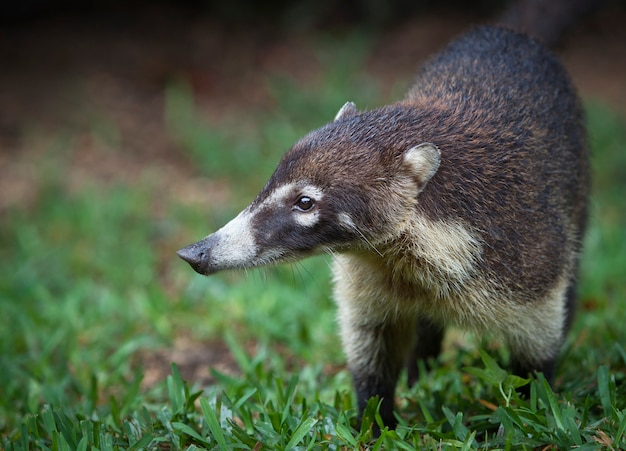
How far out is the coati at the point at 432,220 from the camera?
11.7 feet

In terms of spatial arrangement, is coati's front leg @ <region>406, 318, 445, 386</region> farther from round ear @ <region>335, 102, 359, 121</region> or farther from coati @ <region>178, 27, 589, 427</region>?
round ear @ <region>335, 102, 359, 121</region>

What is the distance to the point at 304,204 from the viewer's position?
354 centimetres

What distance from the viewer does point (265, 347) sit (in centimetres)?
556

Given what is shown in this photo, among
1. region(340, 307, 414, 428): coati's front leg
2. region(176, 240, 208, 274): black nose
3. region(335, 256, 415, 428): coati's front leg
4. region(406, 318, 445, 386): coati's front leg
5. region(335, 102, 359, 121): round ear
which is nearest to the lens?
region(176, 240, 208, 274): black nose

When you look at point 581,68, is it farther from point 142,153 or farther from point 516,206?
point 516,206

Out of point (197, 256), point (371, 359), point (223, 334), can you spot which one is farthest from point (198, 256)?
point (223, 334)

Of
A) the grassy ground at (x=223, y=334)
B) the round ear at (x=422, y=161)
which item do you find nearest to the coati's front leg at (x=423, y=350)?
the grassy ground at (x=223, y=334)

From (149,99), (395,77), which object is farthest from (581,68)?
(149,99)

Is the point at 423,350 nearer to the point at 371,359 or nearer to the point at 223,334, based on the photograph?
the point at 371,359

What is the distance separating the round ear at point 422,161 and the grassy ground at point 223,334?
1081 millimetres

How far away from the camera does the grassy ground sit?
3.73 metres

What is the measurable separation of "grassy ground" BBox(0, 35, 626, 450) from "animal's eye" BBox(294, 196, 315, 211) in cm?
104

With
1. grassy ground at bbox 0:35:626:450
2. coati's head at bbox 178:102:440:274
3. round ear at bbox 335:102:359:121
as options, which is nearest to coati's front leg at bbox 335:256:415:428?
grassy ground at bbox 0:35:626:450

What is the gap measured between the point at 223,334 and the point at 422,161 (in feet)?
9.34
